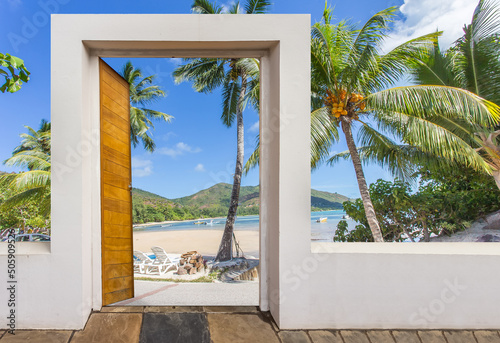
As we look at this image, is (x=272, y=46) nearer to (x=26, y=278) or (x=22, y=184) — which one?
(x=26, y=278)

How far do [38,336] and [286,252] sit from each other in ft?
7.44

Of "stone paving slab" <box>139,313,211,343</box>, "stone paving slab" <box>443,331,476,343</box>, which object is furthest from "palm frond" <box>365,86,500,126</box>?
"stone paving slab" <box>139,313,211,343</box>

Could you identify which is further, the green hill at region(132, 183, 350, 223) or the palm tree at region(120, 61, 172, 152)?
the green hill at region(132, 183, 350, 223)

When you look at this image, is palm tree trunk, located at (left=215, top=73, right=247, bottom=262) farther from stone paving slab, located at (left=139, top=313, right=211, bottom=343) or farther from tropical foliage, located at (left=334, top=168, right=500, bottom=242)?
stone paving slab, located at (left=139, top=313, right=211, bottom=343)

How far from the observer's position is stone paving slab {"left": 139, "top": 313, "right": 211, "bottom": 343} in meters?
2.46

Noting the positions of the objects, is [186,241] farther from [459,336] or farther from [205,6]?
[459,336]

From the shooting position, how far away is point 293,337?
8.11 ft

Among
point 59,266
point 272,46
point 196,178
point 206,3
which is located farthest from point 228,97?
point 196,178

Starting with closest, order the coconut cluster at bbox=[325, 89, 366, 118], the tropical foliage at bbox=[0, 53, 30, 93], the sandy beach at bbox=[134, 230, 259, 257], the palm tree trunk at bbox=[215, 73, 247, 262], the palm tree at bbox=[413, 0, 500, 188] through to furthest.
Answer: the tropical foliage at bbox=[0, 53, 30, 93] → the coconut cluster at bbox=[325, 89, 366, 118] → the palm tree at bbox=[413, 0, 500, 188] → the palm tree trunk at bbox=[215, 73, 247, 262] → the sandy beach at bbox=[134, 230, 259, 257]

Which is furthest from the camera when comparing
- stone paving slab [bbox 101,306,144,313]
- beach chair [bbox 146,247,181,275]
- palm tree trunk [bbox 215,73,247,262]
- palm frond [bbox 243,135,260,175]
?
palm tree trunk [bbox 215,73,247,262]

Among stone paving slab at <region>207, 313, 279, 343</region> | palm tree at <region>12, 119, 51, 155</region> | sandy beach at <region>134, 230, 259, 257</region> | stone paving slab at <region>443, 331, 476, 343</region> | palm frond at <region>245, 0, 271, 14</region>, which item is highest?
palm frond at <region>245, 0, 271, 14</region>

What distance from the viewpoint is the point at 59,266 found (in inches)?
97.8

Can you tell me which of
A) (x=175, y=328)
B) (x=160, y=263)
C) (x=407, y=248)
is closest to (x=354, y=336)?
(x=407, y=248)

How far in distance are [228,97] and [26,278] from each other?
35.0ft
